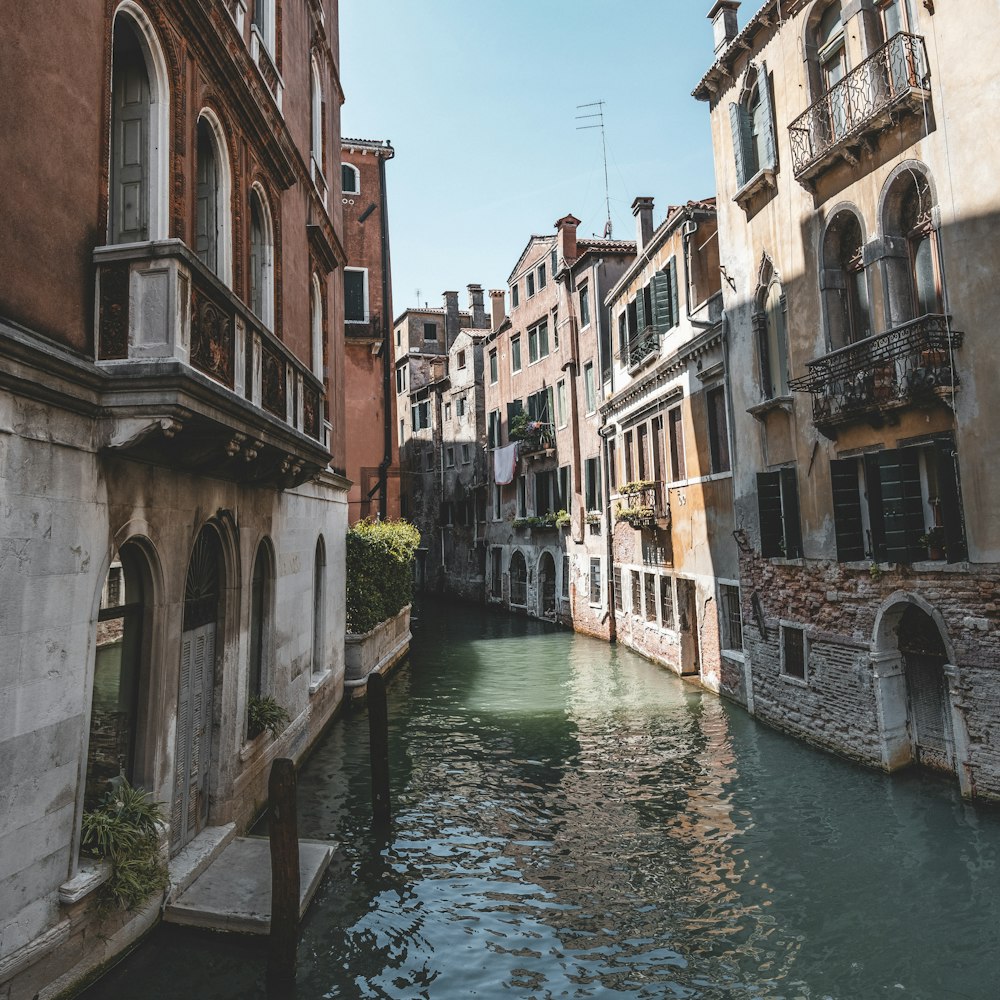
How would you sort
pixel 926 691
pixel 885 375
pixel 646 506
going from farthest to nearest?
pixel 646 506 → pixel 926 691 → pixel 885 375

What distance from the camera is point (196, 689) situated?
7.03 meters

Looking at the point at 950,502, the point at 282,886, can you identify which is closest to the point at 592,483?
the point at 950,502

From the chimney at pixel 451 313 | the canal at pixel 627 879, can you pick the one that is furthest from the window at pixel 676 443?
the chimney at pixel 451 313

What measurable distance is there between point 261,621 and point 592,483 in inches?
653

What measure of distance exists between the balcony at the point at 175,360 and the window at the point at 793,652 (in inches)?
331

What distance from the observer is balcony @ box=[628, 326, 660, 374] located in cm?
1825

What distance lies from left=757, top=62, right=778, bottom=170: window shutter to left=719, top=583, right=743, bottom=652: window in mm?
7085

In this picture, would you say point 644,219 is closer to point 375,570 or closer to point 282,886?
point 375,570

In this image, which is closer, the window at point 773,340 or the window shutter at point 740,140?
the window at point 773,340

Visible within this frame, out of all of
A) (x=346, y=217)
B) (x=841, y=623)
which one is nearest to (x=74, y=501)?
(x=841, y=623)

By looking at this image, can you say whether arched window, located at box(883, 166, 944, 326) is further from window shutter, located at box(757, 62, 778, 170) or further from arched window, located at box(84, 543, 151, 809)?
arched window, located at box(84, 543, 151, 809)

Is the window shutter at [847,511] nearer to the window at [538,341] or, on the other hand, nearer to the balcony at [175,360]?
the balcony at [175,360]

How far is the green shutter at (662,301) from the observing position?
57.1 ft

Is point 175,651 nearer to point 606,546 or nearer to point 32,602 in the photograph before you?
point 32,602
